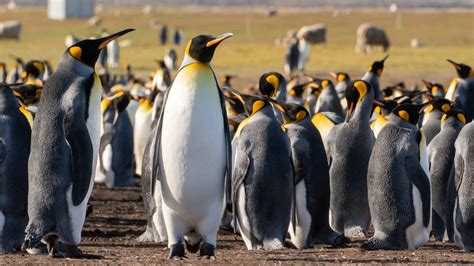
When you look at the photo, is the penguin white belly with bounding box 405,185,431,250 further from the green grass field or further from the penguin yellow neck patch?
the green grass field

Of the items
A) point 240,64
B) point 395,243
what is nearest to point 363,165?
point 395,243

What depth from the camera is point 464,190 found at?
24.3 feet

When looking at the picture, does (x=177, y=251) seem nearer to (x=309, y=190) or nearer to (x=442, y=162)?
(x=309, y=190)

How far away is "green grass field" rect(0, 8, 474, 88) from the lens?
3250 centimetres

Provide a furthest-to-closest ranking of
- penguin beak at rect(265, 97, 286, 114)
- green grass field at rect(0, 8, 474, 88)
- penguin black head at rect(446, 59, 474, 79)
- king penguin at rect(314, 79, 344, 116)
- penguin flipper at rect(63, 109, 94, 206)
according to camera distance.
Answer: green grass field at rect(0, 8, 474, 88) < king penguin at rect(314, 79, 344, 116) < penguin black head at rect(446, 59, 474, 79) < penguin beak at rect(265, 97, 286, 114) < penguin flipper at rect(63, 109, 94, 206)

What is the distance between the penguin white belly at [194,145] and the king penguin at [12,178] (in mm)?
1212

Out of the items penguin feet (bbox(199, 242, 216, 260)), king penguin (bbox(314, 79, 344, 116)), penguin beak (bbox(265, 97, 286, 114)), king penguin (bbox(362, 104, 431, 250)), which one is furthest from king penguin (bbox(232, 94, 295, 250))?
king penguin (bbox(314, 79, 344, 116))

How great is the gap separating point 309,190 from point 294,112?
25.2 inches

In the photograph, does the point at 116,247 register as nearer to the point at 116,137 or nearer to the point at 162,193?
the point at 162,193

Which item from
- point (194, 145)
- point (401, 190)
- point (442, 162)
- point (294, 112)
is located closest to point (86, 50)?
point (194, 145)

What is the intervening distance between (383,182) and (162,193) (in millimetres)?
1873

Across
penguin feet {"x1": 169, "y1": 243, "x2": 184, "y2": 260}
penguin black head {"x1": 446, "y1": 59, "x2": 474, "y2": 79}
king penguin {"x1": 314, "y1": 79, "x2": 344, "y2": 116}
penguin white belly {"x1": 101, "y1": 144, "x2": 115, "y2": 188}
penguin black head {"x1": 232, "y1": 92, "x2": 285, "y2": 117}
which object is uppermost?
penguin black head {"x1": 232, "y1": 92, "x2": 285, "y2": 117}

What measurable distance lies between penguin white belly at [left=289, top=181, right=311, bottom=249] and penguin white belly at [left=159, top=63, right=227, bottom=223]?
1.64m

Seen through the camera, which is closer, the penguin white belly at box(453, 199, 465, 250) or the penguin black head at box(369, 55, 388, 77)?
the penguin white belly at box(453, 199, 465, 250)
